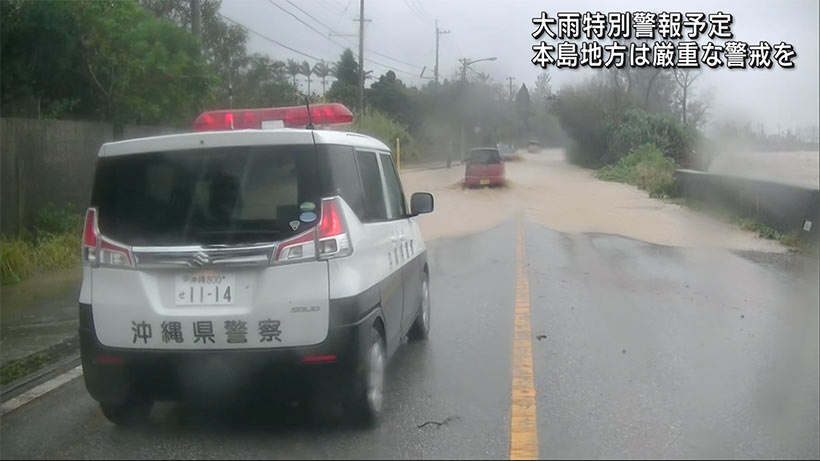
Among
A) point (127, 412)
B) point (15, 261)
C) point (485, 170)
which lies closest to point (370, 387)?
point (127, 412)

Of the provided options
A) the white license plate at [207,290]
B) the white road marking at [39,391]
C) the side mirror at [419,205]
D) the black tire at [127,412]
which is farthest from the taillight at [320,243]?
the white road marking at [39,391]

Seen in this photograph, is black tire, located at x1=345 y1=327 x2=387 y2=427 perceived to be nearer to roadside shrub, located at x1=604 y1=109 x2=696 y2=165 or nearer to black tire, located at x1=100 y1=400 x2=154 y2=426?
black tire, located at x1=100 y1=400 x2=154 y2=426

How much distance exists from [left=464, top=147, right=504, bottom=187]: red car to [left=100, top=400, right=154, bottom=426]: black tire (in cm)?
2306

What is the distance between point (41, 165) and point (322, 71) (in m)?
23.5

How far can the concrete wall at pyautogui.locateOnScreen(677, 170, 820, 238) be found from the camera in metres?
14.2

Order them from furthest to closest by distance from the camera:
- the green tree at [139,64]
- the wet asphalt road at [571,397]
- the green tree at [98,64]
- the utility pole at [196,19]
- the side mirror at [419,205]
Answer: the utility pole at [196,19], the green tree at [139,64], the green tree at [98,64], the side mirror at [419,205], the wet asphalt road at [571,397]

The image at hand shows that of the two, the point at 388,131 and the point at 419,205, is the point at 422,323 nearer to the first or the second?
the point at 419,205

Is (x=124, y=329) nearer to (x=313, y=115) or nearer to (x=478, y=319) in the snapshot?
(x=313, y=115)

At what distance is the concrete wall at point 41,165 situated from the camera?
39.3 ft

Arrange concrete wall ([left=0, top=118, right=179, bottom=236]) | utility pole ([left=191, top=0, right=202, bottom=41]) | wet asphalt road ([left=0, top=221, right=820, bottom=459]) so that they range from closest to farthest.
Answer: wet asphalt road ([left=0, top=221, right=820, bottom=459]) → concrete wall ([left=0, top=118, right=179, bottom=236]) → utility pole ([left=191, top=0, right=202, bottom=41])

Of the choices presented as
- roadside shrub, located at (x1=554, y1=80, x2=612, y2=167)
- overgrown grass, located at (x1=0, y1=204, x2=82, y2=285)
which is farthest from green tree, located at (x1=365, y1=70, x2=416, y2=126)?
overgrown grass, located at (x1=0, y1=204, x2=82, y2=285)

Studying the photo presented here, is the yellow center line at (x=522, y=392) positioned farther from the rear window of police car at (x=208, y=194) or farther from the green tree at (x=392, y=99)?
the green tree at (x=392, y=99)

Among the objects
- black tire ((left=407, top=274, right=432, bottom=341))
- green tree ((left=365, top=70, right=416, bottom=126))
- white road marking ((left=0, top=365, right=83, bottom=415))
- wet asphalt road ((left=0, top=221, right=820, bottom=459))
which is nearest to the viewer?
wet asphalt road ((left=0, top=221, right=820, bottom=459))

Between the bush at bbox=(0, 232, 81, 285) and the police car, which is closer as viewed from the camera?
the police car
